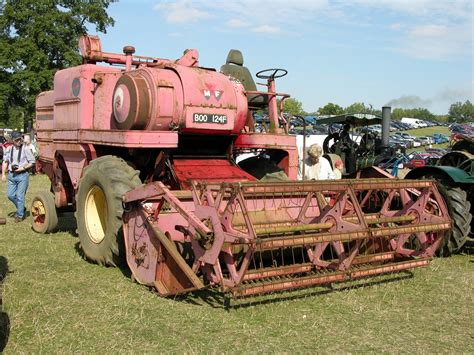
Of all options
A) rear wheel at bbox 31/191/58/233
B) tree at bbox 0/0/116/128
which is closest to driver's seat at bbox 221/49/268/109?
rear wheel at bbox 31/191/58/233

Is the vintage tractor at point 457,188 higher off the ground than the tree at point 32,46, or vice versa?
the tree at point 32,46

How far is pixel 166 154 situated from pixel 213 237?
77.9 inches

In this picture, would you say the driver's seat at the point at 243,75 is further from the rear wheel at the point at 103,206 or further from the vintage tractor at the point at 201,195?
the rear wheel at the point at 103,206

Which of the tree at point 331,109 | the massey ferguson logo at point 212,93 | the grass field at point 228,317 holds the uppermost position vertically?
the tree at point 331,109

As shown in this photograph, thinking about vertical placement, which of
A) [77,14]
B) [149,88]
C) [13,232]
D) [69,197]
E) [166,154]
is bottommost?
[13,232]

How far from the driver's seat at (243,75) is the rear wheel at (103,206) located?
235 centimetres

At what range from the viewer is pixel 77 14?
32812 millimetres

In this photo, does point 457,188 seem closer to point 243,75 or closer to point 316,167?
point 316,167

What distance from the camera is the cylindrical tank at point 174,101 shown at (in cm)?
600

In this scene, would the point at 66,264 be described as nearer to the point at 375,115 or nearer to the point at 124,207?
the point at 124,207

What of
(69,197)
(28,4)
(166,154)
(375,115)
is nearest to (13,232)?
(69,197)

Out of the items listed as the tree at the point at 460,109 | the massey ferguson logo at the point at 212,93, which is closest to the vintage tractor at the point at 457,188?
the massey ferguson logo at the point at 212,93

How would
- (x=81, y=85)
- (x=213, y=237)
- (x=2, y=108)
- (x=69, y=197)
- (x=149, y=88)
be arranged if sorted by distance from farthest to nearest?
1. (x=2, y=108)
2. (x=69, y=197)
3. (x=81, y=85)
4. (x=149, y=88)
5. (x=213, y=237)

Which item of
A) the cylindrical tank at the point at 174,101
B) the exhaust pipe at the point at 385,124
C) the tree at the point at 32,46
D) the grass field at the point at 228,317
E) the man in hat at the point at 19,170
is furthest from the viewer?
the tree at the point at 32,46
